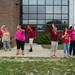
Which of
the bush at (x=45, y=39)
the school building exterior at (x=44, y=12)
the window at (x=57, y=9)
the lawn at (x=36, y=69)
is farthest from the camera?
the window at (x=57, y=9)

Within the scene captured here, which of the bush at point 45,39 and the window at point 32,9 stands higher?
the window at point 32,9

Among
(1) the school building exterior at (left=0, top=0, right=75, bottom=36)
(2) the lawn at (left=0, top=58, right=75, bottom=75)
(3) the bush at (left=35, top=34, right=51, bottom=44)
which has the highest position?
(1) the school building exterior at (left=0, top=0, right=75, bottom=36)

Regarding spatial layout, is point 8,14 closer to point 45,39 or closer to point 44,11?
point 45,39

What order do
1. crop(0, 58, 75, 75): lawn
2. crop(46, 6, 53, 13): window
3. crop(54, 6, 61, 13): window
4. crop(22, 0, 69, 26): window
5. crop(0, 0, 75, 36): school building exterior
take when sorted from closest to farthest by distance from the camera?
crop(0, 58, 75, 75): lawn → crop(0, 0, 75, 36): school building exterior → crop(22, 0, 69, 26): window → crop(46, 6, 53, 13): window → crop(54, 6, 61, 13): window

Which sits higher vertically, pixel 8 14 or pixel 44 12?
pixel 8 14

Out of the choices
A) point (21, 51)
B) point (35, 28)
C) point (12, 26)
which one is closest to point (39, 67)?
point (21, 51)

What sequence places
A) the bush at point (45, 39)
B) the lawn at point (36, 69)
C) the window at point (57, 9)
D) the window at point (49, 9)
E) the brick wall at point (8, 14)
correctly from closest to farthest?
the lawn at point (36, 69) → the brick wall at point (8, 14) → the bush at point (45, 39) → the window at point (49, 9) → the window at point (57, 9)

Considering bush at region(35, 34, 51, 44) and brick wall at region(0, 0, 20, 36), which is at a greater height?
brick wall at region(0, 0, 20, 36)

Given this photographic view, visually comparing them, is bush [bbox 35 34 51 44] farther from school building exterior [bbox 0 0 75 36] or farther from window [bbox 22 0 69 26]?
window [bbox 22 0 69 26]

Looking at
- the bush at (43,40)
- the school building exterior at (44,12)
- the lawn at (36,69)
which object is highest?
the school building exterior at (44,12)

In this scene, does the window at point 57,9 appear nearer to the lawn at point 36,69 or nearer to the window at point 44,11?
the window at point 44,11

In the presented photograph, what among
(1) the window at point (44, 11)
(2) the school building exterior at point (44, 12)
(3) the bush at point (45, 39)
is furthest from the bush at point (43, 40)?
(1) the window at point (44, 11)

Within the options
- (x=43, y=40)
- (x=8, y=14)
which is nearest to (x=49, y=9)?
(x=43, y=40)

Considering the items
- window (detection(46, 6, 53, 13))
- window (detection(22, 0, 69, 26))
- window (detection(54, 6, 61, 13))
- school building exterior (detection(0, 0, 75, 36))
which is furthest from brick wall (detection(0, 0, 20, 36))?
window (detection(54, 6, 61, 13))
